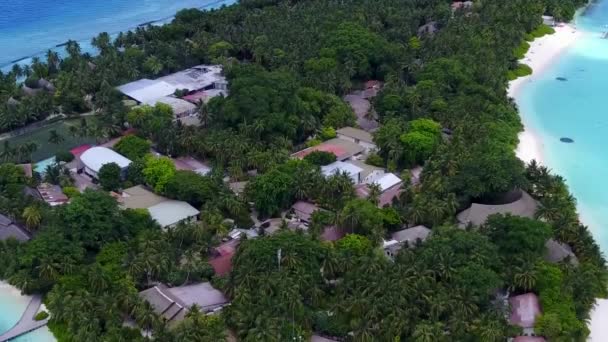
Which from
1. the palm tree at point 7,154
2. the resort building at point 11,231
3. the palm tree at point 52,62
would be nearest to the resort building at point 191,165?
the palm tree at point 7,154

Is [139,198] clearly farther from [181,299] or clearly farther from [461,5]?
[461,5]

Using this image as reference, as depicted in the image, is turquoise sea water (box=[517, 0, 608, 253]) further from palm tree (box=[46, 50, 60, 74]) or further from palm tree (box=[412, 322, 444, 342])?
palm tree (box=[46, 50, 60, 74])

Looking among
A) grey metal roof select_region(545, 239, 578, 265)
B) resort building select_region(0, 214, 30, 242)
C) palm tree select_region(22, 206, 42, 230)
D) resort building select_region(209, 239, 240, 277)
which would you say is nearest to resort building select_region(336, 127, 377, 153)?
resort building select_region(209, 239, 240, 277)

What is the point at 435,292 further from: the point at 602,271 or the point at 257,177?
the point at 257,177

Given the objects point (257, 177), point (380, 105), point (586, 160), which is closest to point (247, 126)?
point (257, 177)

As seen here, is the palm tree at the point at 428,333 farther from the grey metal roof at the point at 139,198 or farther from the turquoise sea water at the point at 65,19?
the turquoise sea water at the point at 65,19

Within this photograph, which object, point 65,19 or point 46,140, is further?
point 65,19

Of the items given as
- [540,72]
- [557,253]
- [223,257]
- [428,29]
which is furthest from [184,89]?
[557,253]
